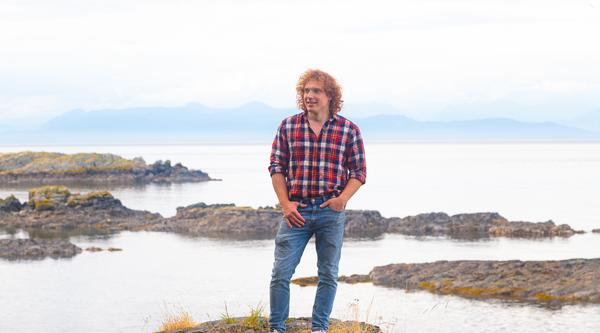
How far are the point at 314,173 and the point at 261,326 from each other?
2.35 meters

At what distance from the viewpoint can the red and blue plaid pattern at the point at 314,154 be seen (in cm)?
1066

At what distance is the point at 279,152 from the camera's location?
10.8 meters

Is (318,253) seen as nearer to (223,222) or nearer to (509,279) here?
(509,279)

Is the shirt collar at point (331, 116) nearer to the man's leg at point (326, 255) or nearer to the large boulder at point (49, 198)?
the man's leg at point (326, 255)

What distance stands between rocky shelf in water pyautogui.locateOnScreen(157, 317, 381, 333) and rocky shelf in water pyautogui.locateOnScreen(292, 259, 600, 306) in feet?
78.9

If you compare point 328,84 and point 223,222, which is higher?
point 328,84

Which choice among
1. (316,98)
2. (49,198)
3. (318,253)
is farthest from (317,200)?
(49,198)

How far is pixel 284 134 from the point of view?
10758 millimetres

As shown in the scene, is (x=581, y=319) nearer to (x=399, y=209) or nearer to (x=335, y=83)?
(x=335, y=83)

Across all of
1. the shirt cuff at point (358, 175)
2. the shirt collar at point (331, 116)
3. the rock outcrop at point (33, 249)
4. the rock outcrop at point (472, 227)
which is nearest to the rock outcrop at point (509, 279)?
the rock outcrop at point (33, 249)

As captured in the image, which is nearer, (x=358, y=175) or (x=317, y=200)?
(x=317, y=200)

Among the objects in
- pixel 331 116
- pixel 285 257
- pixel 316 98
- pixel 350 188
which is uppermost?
pixel 316 98

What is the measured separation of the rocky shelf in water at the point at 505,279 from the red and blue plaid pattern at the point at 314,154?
25.5 metres

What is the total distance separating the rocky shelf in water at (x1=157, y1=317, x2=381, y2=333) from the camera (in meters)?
11.6
